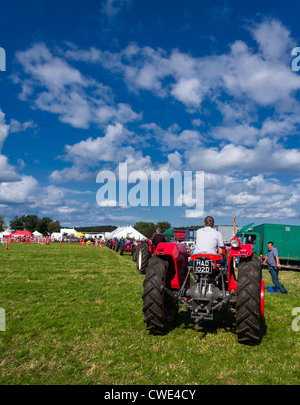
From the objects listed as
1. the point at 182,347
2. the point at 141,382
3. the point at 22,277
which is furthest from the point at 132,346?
the point at 22,277

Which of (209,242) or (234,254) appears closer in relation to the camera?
(234,254)

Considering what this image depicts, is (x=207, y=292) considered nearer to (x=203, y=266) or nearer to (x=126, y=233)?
(x=203, y=266)

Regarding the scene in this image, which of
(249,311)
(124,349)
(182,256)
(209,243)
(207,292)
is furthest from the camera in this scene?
(182,256)

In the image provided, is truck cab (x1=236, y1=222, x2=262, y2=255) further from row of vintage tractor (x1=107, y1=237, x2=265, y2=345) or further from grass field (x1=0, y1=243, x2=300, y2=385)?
row of vintage tractor (x1=107, y1=237, x2=265, y2=345)

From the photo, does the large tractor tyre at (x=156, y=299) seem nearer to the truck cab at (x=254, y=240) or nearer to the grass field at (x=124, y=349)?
the grass field at (x=124, y=349)

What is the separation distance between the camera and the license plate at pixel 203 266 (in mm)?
5119

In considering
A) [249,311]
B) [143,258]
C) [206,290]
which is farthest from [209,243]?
[143,258]

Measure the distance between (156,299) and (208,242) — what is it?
1321mm

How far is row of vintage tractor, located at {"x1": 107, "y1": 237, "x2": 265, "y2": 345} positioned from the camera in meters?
4.76

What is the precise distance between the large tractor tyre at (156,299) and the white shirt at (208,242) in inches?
25.8

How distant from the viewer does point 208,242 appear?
17.8ft
